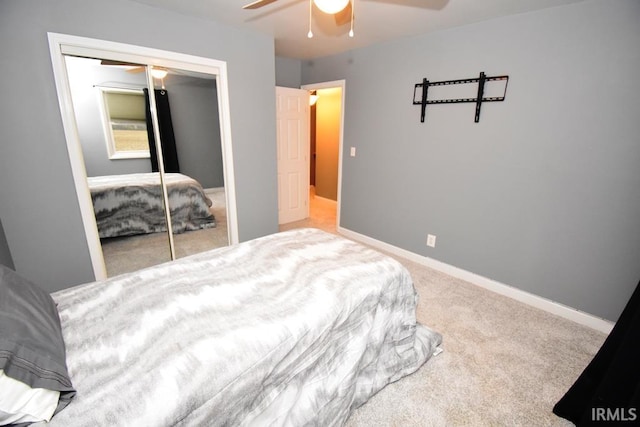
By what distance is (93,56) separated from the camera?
2.12 metres

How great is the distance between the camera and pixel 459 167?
8.90ft

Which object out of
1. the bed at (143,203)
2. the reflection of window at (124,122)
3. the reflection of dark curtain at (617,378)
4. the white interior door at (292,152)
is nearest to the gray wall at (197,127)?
the bed at (143,203)

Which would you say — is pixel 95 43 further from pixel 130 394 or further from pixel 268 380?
pixel 268 380

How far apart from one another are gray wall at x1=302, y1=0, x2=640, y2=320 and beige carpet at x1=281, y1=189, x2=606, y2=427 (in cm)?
38

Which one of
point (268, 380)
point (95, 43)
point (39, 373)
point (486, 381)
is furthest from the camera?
point (95, 43)

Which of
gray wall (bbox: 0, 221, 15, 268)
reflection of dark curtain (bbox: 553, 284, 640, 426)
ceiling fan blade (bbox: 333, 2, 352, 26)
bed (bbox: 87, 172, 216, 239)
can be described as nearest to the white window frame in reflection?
bed (bbox: 87, 172, 216, 239)

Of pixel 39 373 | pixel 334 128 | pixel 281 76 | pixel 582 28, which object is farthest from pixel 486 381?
pixel 334 128

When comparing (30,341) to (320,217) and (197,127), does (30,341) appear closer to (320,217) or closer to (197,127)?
(197,127)

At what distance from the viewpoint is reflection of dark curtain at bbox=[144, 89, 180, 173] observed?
251 centimetres

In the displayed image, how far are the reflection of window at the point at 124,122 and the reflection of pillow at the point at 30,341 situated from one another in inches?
67.1

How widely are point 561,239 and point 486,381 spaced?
138cm

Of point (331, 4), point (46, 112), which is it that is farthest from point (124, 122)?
point (331, 4)

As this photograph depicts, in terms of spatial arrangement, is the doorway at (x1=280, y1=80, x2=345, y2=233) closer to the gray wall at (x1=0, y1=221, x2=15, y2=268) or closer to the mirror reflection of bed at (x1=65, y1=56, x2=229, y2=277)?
the mirror reflection of bed at (x1=65, y1=56, x2=229, y2=277)

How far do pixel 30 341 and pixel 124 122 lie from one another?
84.6 inches
